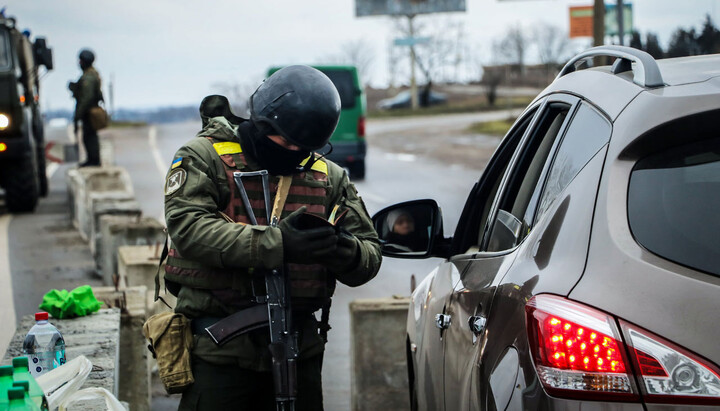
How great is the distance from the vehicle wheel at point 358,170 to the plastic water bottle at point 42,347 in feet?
55.3

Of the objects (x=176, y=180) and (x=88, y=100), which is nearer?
(x=176, y=180)

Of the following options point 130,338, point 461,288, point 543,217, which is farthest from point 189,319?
point 130,338

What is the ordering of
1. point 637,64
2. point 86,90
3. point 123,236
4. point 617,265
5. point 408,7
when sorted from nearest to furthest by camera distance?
point 617,265 < point 637,64 < point 123,236 < point 86,90 < point 408,7

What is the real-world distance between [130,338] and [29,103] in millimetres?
11688

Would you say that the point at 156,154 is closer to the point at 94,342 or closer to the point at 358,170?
the point at 358,170

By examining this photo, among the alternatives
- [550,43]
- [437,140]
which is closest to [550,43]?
[550,43]

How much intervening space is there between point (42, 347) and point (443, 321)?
1.78m

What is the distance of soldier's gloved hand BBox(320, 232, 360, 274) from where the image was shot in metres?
3.31

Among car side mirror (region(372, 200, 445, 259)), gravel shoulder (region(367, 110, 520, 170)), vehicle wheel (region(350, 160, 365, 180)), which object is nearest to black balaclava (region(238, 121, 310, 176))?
car side mirror (region(372, 200, 445, 259))

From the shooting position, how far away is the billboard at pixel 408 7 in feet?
191

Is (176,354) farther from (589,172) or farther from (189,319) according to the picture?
(589,172)

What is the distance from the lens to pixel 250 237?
3143 millimetres

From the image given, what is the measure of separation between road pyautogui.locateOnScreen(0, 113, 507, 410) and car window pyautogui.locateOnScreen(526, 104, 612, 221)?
4.15m

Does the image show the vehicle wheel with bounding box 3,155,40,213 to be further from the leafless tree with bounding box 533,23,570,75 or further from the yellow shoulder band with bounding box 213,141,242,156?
the leafless tree with bounding box 533,23,570,75
